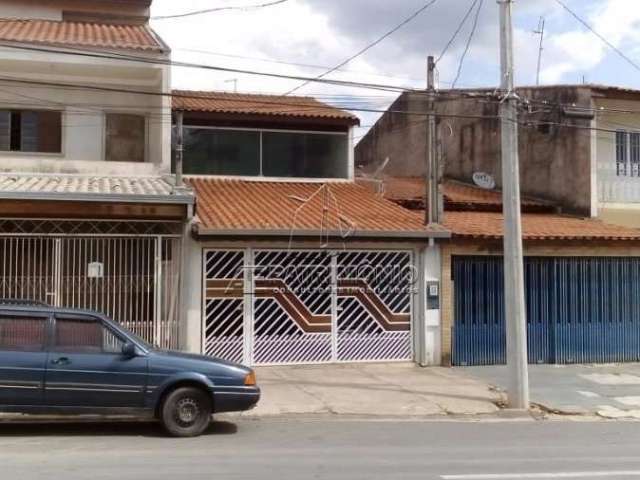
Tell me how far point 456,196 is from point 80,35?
33.1 ft

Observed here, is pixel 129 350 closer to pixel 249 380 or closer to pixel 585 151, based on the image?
pixel 249 380

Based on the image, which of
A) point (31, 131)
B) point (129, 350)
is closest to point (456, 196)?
point (31, 131)

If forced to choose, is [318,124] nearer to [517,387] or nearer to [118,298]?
[118,298]

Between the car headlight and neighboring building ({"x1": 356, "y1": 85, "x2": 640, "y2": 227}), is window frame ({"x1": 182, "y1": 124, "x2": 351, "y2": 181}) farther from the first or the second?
the car headlight

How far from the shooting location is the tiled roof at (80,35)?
15.2 meters

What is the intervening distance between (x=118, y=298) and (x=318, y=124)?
284 inches

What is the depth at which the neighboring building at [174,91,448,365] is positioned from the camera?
14531 mm

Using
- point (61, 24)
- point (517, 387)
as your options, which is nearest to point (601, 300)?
point (517, 387)

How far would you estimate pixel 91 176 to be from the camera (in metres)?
15.8

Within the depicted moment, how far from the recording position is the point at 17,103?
16.5m

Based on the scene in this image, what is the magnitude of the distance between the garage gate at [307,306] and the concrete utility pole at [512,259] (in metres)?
3.95

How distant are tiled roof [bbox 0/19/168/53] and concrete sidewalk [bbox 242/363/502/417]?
280 inches

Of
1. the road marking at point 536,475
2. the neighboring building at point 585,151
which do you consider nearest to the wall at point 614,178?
the neighboring building at point 585,151

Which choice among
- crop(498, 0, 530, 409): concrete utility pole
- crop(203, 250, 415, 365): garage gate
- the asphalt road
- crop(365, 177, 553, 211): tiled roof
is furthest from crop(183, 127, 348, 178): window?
the asphalt road
